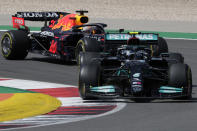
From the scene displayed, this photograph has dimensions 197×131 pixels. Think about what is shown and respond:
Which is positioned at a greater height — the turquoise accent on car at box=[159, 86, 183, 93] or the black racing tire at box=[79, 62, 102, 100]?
the black racing tire at box=[79, 62, 102, 100]

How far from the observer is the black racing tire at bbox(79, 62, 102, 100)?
434 inches

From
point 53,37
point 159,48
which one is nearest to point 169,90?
point 159,48

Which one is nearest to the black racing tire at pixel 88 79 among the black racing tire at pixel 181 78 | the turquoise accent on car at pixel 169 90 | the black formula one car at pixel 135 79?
the black formula one car at pixel 135 79

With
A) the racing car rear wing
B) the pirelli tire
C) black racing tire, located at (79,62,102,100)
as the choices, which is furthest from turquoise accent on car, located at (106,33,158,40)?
the racing car rear wing

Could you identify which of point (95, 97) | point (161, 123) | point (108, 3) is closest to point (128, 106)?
point (95, 97)

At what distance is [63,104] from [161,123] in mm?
2336

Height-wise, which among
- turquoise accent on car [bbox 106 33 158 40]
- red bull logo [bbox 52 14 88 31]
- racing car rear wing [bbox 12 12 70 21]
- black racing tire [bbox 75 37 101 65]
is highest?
racing car rear wing [bbox 12 12 70 21]

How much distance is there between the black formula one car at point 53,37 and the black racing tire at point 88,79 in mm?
5788

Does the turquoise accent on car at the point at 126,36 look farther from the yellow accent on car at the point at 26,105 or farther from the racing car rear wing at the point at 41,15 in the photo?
the racing car rear wing at the point at 41,15

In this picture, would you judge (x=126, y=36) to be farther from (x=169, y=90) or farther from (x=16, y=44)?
(x=16, y=44)

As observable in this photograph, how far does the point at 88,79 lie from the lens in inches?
434

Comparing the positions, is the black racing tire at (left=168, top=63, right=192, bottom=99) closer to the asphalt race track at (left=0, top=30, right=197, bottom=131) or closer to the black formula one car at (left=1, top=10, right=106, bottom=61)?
the asphalt race track at (left=0, top=30, right=197, bottom=131)

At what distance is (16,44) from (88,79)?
7588mm

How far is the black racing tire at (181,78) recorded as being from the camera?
1096cm
